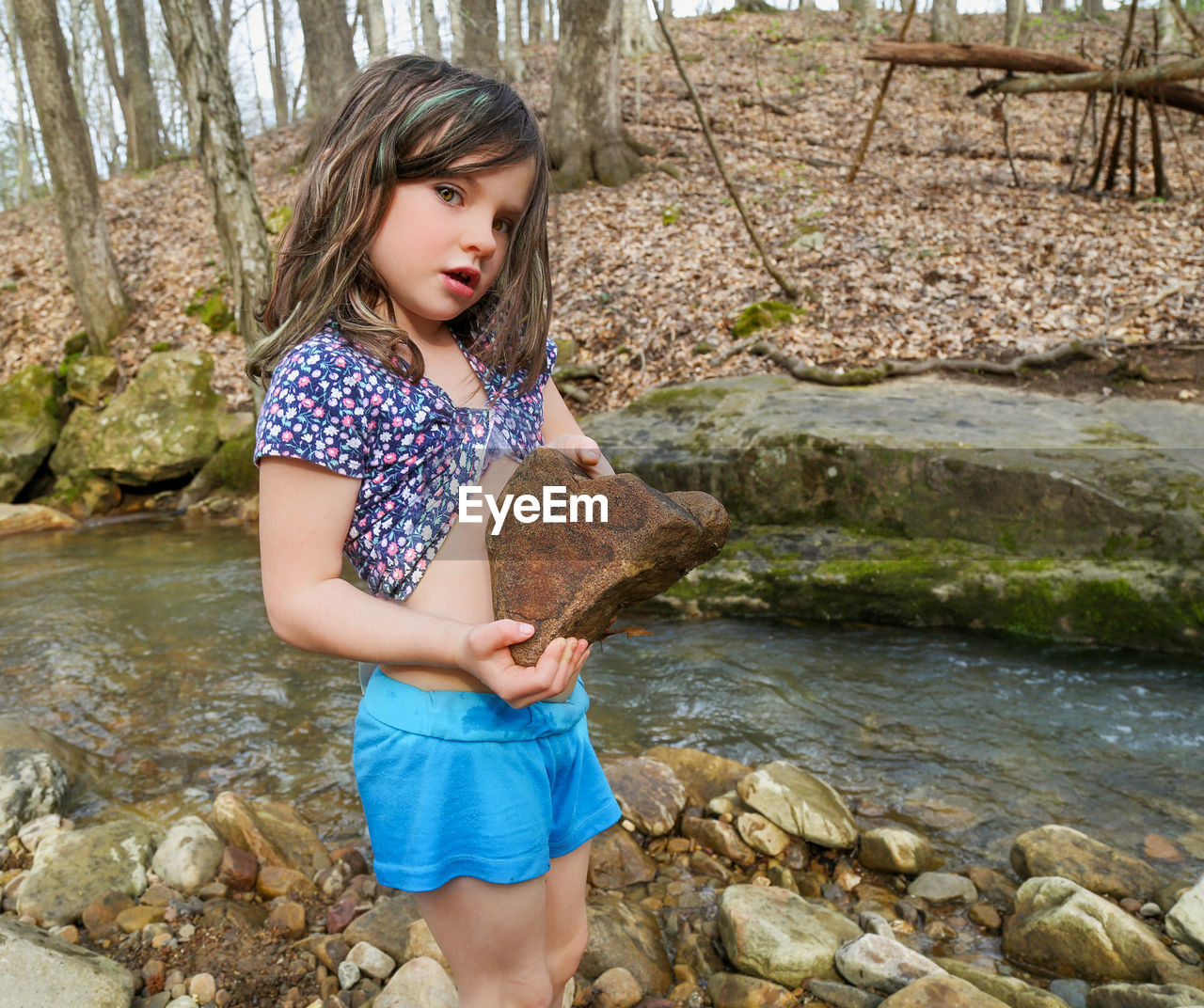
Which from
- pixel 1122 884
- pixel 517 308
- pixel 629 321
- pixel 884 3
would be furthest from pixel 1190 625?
pixel 884 3

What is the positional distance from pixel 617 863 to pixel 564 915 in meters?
1.43

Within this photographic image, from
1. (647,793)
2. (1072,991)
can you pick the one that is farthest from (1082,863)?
(647,793)

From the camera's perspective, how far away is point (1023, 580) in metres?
5.14

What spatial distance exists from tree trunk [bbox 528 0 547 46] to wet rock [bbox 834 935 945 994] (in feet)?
90.5

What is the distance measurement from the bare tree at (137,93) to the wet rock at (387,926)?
19068mm

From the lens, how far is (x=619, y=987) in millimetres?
2355

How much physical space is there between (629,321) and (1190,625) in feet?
19.2

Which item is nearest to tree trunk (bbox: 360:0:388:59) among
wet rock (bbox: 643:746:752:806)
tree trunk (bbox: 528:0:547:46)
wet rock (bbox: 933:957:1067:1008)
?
wet rock (bbox: 643:746:752:806)

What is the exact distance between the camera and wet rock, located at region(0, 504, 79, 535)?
8445 millimetres

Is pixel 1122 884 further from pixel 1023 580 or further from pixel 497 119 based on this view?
pixel 497 119

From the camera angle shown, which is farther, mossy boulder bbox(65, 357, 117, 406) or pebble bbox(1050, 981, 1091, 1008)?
mossy boulder bbox(65, 357, 117, 406)

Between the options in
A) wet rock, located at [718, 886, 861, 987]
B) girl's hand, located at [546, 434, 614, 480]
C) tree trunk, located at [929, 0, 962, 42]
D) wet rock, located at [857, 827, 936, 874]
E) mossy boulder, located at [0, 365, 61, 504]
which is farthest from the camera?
tree trunk, located at [929, 0, 962, 42]

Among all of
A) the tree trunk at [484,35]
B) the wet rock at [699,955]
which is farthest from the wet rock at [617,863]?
the tree trunk at [484,35]

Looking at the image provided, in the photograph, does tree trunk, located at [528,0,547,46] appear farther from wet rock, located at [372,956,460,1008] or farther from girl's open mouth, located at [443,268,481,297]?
wet rock, located at [372,956,460,1008]
